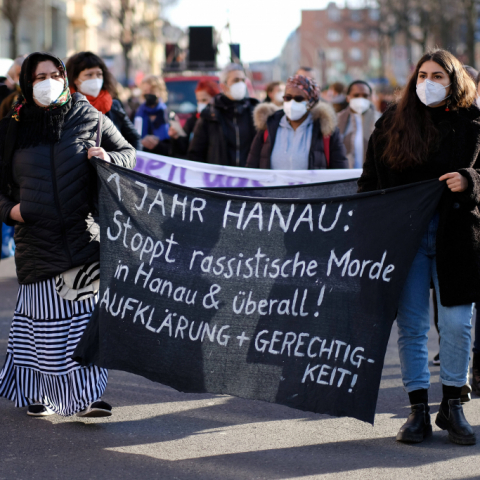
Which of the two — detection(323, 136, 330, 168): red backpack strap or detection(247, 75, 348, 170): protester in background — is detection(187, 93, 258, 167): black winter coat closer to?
detection(247, 75, 348, 170): protester in background

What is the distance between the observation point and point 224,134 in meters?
7.75

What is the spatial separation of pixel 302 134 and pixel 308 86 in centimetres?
39

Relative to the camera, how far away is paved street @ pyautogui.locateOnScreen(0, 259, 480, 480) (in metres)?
3.74

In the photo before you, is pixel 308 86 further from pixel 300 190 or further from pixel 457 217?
pixel 457 217

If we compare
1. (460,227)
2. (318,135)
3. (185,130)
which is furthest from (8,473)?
(185,130)

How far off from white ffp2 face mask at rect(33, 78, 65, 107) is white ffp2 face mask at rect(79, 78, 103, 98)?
56.4 inches

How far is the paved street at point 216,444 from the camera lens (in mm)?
3742

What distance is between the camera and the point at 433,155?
159 inches

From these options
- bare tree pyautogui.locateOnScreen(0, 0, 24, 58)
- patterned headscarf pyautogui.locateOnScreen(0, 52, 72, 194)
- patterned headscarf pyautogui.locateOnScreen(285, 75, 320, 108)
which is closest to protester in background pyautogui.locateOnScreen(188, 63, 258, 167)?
patterned headscarf pyautogui.locateOnScreen(285, 75, 320, 108)

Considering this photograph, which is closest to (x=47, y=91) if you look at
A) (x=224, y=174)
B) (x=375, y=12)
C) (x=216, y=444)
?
(x=216, y=444)

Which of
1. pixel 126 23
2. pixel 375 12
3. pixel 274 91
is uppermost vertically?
pixel 375 12

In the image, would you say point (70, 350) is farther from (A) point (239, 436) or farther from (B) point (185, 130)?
(B) point (185, 130)

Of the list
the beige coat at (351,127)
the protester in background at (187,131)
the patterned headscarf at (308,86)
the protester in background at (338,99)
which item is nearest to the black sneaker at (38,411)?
the patterned headscarf at (308,86)

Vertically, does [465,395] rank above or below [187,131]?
below
